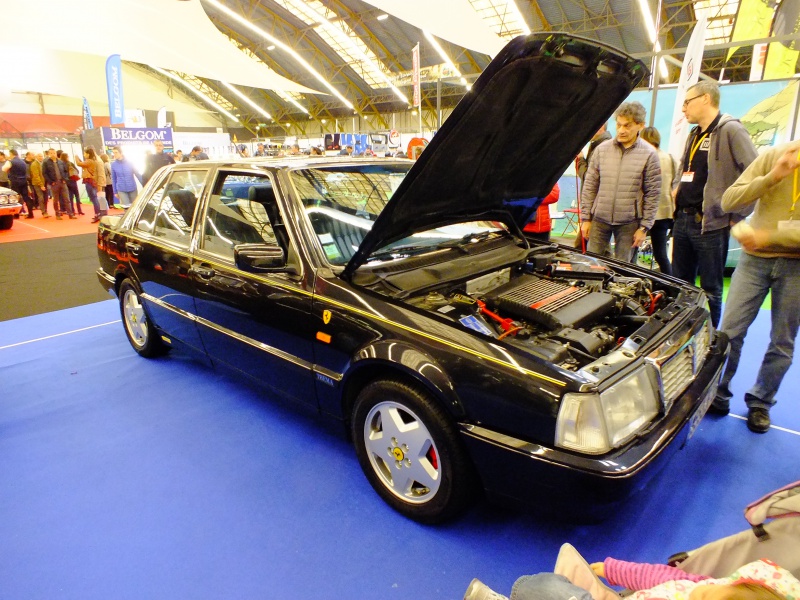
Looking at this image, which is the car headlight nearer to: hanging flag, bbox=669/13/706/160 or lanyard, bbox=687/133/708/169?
lanyard, bbox=687/133/708/169

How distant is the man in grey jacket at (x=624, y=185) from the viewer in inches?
140

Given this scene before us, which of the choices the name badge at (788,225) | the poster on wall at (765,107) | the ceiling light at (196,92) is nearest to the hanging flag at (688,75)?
the poster on wall at (765,107)

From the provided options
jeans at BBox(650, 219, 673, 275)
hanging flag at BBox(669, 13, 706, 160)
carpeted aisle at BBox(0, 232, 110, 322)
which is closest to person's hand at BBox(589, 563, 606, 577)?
jeans at BBox(650, 219, 673, 275)

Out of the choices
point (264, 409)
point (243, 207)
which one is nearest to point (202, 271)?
point (243, 207)

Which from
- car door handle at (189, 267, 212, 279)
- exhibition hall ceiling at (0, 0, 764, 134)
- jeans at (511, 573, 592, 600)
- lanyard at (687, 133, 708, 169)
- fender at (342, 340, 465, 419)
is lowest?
jeans at (511, 573, 592, 600)

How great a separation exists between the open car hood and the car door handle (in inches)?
39.8

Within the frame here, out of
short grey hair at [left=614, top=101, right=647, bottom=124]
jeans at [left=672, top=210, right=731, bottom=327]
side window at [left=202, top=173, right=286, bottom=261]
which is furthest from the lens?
short grey hair at [left=614, top=101, right=647, bottom=124]

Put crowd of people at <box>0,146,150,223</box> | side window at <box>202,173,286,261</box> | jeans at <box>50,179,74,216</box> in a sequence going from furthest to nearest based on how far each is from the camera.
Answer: jeans at <box>50,179,74,216</box>, crowd of people at <box>0,146,150,223</box>, side window at <box>202,173,286,261</box>

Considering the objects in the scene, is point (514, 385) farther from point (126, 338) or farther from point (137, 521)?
point (126, 338)

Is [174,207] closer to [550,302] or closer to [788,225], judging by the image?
[550,302]

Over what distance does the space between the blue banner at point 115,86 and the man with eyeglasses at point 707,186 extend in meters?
12.2

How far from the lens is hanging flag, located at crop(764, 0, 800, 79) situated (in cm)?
663

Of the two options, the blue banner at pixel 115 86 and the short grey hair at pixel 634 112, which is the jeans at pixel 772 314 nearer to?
the short grey hair at pixel 634 112

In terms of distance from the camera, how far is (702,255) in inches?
124
